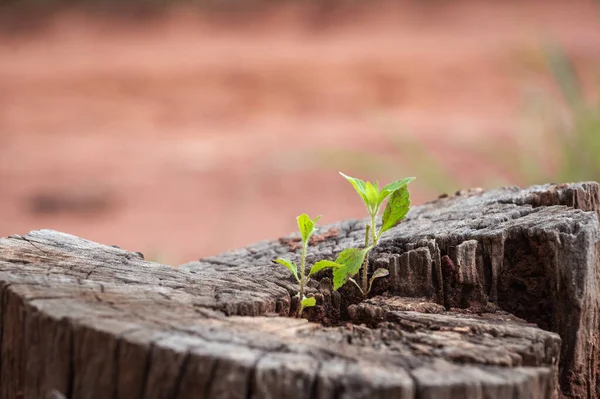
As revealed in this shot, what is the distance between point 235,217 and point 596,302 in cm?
529

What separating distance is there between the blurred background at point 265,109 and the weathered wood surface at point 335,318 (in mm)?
2460

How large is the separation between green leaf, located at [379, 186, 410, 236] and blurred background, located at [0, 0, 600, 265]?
2.54 m

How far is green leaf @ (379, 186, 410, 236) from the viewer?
1549 millimetres

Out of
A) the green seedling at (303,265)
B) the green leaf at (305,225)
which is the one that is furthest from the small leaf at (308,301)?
the green leaf at (305,225)

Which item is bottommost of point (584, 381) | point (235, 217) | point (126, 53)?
point (584, 381)

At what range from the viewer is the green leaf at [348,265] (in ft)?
4.85

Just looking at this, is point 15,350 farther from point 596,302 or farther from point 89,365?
point 596,302

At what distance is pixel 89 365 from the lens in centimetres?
119

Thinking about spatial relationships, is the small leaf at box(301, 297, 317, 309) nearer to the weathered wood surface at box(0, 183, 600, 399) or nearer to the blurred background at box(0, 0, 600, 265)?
the weathered wood surface at box(0, 183, 600, 399)

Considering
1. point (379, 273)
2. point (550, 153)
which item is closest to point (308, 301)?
point (379, 273)

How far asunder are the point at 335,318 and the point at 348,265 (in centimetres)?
12

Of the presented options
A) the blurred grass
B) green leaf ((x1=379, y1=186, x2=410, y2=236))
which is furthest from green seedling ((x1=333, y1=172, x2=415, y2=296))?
the blurred grass

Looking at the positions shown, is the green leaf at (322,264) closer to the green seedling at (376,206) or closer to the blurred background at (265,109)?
the green seedling at (376,206)

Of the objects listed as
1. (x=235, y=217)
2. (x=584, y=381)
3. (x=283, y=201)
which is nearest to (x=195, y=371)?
(x=584, y=381)
